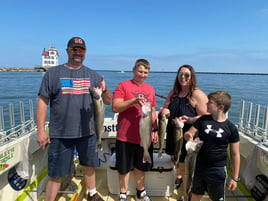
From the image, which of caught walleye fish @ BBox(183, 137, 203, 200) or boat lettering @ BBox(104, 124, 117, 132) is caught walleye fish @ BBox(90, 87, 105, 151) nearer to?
caught walleye fish @ BBox(183, 137, 203, 200)

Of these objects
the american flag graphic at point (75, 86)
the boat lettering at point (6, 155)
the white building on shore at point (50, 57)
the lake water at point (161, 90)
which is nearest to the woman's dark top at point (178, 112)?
the american flag graphic at point (75, 86)

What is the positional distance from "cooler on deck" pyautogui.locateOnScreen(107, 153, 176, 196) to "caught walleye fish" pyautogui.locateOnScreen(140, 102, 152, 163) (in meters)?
0.72

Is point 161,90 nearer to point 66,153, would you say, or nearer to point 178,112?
point 178,112

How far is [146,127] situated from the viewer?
8.62 feet

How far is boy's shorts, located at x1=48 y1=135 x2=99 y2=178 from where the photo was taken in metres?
2.73

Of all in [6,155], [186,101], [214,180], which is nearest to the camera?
[214,180]

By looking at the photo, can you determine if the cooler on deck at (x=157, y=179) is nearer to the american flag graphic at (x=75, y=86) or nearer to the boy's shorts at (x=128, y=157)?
the boy's shorts at (x=128, y=157)

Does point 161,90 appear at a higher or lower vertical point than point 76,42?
lower

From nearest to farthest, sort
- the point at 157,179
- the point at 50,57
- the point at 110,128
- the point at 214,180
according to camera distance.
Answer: the point at 214,180
the point at 157,179
the point at 110,128
the point at 50,57

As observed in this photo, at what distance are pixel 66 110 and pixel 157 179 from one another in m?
1.85

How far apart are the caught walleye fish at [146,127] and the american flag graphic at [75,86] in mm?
795

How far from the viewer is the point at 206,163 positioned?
2.43 m

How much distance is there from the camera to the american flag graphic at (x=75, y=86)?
2643 mm

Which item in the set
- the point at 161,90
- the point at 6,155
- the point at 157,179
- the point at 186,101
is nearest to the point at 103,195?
the point at 157,179
